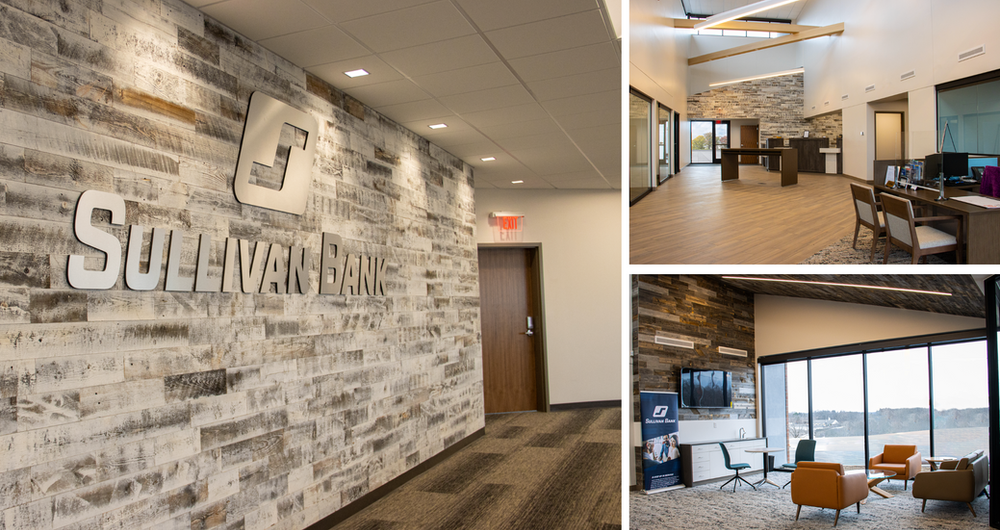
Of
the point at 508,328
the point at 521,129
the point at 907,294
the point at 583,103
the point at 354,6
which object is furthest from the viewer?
the point at 508,328

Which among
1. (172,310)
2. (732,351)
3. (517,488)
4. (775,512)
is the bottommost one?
(517,488)

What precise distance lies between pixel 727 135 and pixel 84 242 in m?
2.33

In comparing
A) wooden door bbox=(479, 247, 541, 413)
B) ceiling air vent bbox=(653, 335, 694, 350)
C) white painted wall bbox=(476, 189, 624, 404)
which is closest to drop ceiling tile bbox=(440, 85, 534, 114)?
ceiling air vent bbox=(653, 335, 694, 350)

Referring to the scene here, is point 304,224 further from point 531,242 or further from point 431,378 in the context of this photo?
point 531,242

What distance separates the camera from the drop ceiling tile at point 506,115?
4.72m

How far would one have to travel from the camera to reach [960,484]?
2.17 metres

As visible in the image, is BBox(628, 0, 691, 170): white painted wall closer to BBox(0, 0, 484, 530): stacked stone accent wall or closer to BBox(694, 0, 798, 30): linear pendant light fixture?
BBox(694, 0, 798, 30): linear pendant light fixture

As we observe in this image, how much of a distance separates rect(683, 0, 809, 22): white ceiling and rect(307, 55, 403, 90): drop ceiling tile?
2859 millimetres

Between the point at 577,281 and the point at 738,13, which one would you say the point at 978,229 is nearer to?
the point at 738,13

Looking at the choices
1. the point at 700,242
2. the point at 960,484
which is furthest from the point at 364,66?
the point at 960,484

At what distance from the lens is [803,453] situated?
2.22 m

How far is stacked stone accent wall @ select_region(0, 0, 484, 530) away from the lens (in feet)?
6.70

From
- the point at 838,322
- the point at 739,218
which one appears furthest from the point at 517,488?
the point at 739,218

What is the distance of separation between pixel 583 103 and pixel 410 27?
74.3 inches
